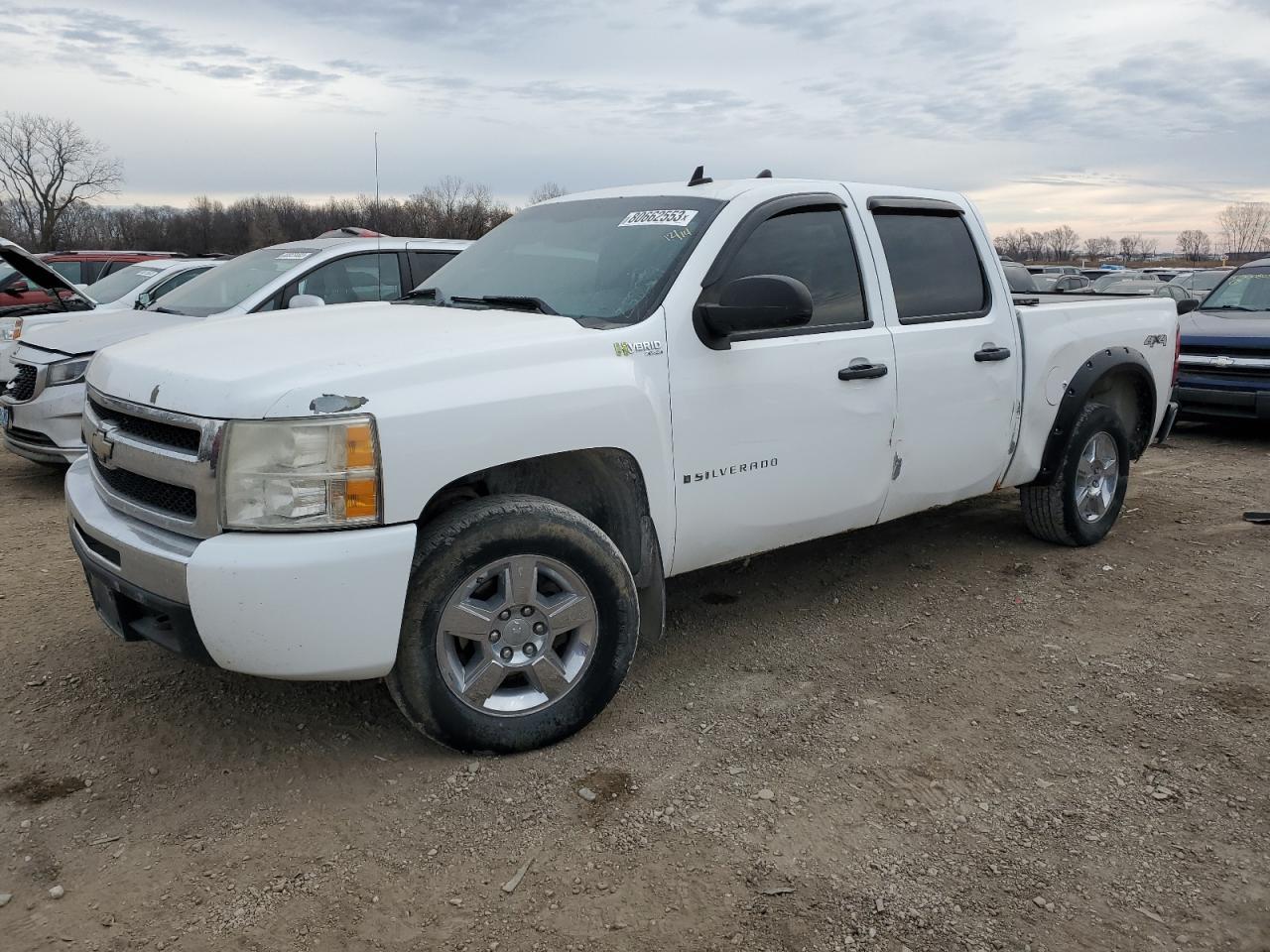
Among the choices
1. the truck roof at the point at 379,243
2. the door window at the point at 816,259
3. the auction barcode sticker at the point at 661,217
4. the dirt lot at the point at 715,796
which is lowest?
the dirt lot at the point at 715,796

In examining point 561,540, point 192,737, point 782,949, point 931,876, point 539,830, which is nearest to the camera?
point 782,949

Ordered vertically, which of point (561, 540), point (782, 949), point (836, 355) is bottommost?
Result: point (782, 949)

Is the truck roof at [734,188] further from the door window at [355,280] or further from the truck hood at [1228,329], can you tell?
the truck hood at [1228,329]

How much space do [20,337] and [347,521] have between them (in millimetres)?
5956

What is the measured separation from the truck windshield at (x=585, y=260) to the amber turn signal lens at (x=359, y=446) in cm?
108

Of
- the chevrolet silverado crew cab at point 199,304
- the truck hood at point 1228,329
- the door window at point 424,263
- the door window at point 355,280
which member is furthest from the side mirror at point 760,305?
the truck hood at point 1228,329

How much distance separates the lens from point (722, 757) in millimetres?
3434

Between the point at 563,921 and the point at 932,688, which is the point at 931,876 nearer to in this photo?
the point at 563,921

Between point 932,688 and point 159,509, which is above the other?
point 159,509

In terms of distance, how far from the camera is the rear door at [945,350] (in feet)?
14.8

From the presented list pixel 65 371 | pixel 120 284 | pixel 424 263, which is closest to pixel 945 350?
pixel 424 263

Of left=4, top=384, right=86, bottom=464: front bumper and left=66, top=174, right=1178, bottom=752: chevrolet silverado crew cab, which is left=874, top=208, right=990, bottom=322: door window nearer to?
left=66, top=174, right=1178, bottom=752: chevrolet silverado crew cab

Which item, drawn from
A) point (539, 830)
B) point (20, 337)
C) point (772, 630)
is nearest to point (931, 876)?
point (539, 830)

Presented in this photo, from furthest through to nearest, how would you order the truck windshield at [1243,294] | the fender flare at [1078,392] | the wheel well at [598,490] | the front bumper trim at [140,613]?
1. the truck windshield at [1243,294]
2. the fender flare at [1078,392]
3. the wheel well at [598,490]
4. the front bumper trim at [140,613]
